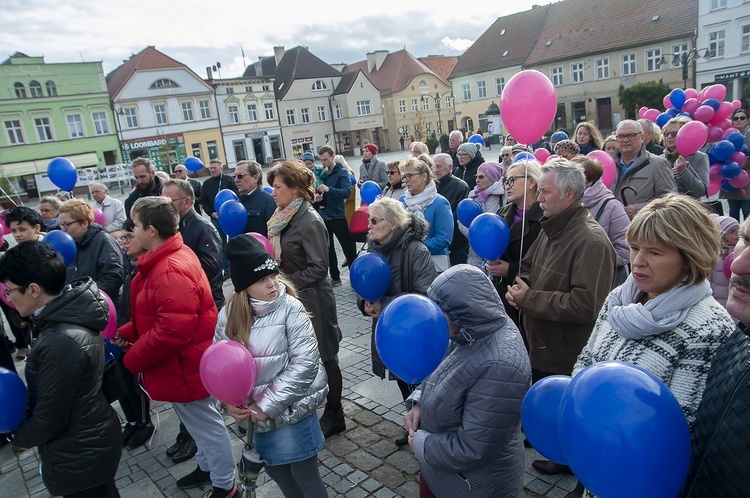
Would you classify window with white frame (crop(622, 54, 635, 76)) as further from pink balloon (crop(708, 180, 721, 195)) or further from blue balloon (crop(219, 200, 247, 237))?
blue balloon (crop(219, 200, 247, 237))

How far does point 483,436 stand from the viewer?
1957 millimetres

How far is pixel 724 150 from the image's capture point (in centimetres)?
698

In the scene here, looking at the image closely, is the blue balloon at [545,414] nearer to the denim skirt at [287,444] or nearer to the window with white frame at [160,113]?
the denim skirt at [287,444]

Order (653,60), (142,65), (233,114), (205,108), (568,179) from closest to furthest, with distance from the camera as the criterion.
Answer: (568,179) < (653,60) < (142,65) < (205,108) < (233,114)

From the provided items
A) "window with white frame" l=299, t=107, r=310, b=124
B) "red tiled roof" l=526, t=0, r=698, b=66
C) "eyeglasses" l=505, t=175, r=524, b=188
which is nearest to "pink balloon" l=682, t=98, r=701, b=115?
"eyeglasses" l=505, t=175, r=524, b=188

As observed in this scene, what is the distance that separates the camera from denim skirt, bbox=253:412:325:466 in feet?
8.38

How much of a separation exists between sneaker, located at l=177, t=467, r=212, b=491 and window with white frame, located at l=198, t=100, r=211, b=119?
47.6m

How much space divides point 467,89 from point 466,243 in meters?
47.9

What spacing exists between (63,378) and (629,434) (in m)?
2.52

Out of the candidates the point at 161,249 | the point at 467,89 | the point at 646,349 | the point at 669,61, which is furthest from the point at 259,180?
the point at 467,89

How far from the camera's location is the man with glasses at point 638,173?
4660 mm

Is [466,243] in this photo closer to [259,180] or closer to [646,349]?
[259,180]

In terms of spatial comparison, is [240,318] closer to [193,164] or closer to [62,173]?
[62,173]

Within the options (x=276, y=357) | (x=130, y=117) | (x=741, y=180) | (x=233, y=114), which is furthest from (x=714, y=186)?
(x=233, y=114)
